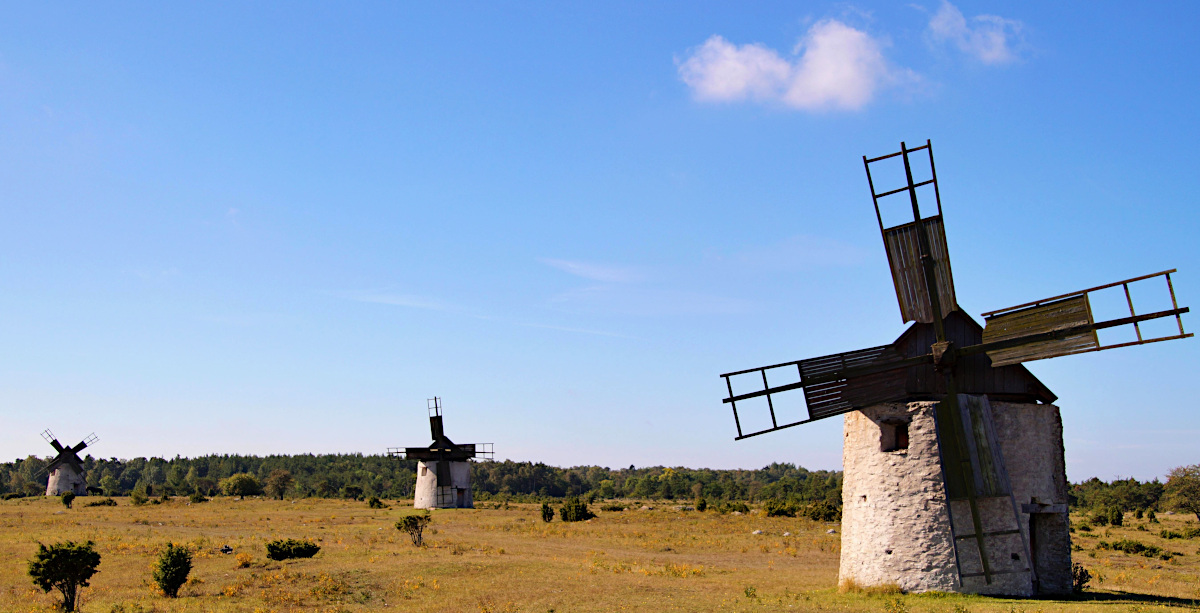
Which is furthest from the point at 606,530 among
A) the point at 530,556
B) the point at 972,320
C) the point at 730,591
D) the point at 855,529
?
the point at 972,320

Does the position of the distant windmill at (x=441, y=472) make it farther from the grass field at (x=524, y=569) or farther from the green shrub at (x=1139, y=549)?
the green shrub at (x=1139, y=549)

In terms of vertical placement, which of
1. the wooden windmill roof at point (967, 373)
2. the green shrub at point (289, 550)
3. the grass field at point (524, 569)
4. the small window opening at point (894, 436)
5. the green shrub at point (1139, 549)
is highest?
the wooden windmill roof at point (967, 373)

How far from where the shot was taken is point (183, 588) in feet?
73.4

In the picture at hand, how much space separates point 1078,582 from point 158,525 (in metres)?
43.5

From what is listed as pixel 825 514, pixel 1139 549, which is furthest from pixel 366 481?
pixel 1139 549

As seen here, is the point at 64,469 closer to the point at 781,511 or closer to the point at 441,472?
the point at 441,472

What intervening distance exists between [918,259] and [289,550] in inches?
904

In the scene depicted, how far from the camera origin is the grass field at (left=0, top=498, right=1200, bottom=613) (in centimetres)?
1894

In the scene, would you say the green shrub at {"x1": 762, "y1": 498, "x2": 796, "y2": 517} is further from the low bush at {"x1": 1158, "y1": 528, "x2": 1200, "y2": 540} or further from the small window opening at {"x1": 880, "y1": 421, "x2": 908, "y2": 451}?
the small window opening at {"x1": 880, "y1": 421, "x2": 908, "y2": 451}

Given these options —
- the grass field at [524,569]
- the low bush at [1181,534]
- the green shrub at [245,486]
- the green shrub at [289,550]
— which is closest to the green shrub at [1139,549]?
the grass field at [524,569]


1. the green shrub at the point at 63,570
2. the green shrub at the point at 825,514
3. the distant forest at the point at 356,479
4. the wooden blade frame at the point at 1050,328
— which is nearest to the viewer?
the wooden blade frame at the point at 1050,328

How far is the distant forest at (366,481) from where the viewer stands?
95.8 meters

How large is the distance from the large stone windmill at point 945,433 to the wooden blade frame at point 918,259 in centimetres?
2

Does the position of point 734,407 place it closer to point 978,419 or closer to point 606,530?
point 978,419
